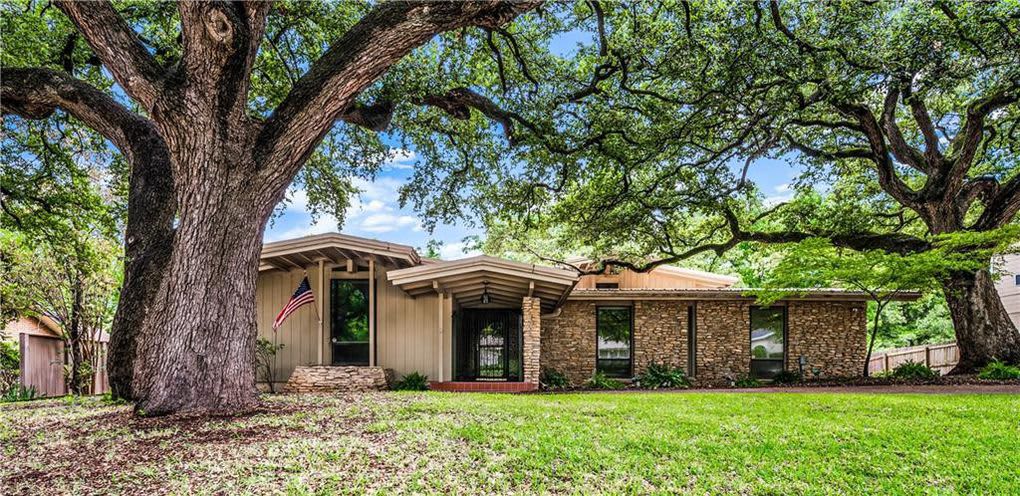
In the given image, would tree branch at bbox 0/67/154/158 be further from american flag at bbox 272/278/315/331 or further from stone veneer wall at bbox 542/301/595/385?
stone veneer wall at bbox 542/301/595/385

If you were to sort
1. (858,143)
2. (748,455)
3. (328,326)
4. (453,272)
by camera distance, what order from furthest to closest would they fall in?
(858,143) → (328,326) → (453,272) → (748,455)

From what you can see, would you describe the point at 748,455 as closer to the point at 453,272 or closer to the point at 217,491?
the point at 217,491

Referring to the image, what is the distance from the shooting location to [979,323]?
482 inches

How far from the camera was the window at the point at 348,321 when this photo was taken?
11.2m

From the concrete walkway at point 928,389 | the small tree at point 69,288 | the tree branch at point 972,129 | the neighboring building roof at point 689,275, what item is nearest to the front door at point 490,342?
the neighboring building roof at point 689,275

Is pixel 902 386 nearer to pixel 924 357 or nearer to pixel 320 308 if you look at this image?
pixel 924 357

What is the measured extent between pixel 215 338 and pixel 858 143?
13.9 meters

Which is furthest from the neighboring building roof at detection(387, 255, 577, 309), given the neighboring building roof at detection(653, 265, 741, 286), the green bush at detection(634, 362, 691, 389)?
the neighboring building roof at detection(653, 265, 741, 286)

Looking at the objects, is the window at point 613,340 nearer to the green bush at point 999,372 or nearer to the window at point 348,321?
the window at point 348,321

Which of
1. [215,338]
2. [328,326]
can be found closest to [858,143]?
[328,326]

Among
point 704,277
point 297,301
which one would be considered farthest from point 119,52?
point 704,277

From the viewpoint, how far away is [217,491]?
3680 mm

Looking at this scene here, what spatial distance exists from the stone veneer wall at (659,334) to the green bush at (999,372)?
5.63 meters

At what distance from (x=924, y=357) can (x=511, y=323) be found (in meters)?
12.0
